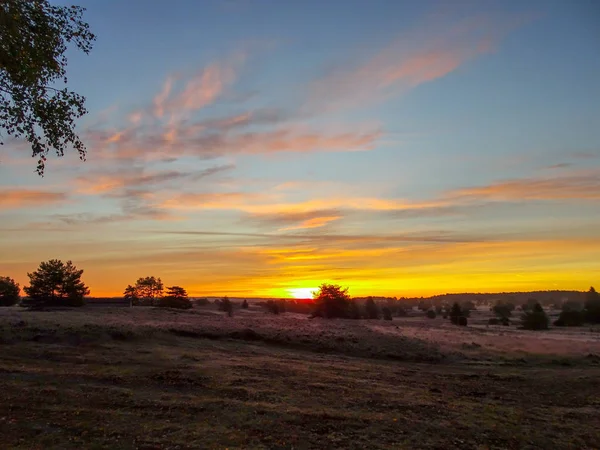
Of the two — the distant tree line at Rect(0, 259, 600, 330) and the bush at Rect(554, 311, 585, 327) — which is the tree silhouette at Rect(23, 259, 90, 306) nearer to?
the distant tree line at Rect(0, 259, 600, 330)

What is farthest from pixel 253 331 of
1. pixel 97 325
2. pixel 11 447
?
pixel 11 447

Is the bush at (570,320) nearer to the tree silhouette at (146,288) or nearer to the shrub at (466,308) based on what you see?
the shrub at (466,308)

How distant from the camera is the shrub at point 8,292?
79500mm

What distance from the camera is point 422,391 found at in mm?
20922

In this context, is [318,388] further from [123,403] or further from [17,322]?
[17,322]

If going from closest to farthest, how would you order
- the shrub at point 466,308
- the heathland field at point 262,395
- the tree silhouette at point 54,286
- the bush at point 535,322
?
1. the heathland field at point 262,395
2. the tree silhouette at point 54,286
3. the bush at point 535,322
4. the shrub at point 466,308

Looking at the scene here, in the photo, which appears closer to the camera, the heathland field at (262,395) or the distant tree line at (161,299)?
the heathland field at (262,395)

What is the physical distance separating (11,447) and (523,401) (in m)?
21.0

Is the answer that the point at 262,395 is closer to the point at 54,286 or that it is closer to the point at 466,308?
the point at 54,286

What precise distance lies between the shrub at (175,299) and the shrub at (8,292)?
3014 cm

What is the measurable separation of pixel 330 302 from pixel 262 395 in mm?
63378

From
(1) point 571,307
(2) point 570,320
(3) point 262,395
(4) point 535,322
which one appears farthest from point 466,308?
(3) point 262,395

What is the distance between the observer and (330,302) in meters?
80.2

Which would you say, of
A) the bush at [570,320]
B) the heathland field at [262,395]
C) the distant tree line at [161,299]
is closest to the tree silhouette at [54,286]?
the distant tree line at [161,299]
